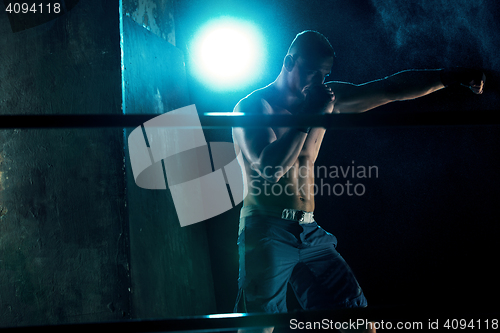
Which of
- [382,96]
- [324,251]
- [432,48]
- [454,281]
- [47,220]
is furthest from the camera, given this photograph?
[432,48]

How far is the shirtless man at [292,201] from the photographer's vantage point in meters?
1.44

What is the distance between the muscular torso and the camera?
65.3 inches

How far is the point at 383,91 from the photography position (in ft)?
6.64

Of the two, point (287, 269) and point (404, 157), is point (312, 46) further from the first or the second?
point (404, 157)

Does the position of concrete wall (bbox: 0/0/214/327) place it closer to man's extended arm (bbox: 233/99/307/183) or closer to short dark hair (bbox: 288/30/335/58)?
man's extended arm (bbox: 233/99/307/183)

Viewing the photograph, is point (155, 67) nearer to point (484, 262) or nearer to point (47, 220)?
point (47, 220)

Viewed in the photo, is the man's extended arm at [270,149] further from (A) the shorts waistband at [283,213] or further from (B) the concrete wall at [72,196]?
(B) the concrete wall at [72,196]

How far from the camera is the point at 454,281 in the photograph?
8.37ft

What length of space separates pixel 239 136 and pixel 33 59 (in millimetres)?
1357

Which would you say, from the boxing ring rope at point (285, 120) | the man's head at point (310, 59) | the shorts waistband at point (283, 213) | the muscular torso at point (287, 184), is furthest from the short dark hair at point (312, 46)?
the boxing ring rope at point (285, 120)

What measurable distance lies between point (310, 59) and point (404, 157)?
4.83 feet

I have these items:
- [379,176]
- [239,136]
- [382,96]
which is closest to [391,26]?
[382,96]

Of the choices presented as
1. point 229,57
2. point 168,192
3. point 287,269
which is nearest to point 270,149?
point 287,269

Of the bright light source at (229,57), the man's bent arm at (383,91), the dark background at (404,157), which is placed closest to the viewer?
the man's bent arm at (383,91)
